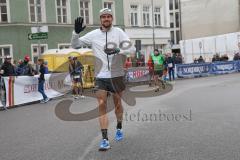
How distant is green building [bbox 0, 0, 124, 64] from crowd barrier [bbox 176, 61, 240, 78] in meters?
7.71

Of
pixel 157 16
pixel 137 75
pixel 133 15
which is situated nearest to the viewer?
pixel 137 75

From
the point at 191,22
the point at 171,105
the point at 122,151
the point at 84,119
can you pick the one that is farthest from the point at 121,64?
the point at 191,22

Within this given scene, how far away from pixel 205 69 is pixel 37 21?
12728mm

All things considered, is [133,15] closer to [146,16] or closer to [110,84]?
[146,16]

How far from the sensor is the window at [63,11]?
1532 inches

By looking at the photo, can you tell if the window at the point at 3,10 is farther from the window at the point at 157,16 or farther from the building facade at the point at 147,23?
the window at the point at 157,16

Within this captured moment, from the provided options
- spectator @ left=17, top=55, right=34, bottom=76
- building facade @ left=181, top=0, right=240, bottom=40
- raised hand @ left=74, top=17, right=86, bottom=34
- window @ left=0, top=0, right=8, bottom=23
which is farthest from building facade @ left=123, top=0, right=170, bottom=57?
raised hand @ left=74, top=17, right=86, bottom=34

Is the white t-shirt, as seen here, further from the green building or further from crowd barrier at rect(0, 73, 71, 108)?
the green building

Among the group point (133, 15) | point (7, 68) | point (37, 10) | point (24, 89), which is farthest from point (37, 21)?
point (24, 89)

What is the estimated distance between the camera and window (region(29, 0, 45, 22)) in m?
36.6

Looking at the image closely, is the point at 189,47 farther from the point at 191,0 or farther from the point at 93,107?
the point at 93,107

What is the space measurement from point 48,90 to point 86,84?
3.91m

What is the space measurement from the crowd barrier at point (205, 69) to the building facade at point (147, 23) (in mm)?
11044

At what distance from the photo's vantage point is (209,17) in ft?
235
